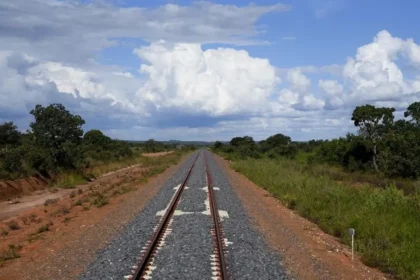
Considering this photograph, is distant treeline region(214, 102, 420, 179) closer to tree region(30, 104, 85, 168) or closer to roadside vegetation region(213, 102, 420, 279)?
roadside vegetation region(213, 102, 420, 279)

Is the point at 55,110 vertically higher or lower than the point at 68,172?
higher

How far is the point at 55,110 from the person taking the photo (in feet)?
115

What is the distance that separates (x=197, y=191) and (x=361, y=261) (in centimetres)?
1234

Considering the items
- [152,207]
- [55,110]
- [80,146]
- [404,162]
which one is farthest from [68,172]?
[404,162]

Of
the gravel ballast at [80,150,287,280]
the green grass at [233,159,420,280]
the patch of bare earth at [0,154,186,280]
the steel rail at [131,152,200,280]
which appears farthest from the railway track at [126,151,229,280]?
the green grass at [233,159,420,280]

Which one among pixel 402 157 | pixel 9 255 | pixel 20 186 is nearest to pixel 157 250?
pixel 9 255

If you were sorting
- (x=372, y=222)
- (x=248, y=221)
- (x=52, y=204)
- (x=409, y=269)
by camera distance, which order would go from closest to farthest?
(x=409, y=269)
(x=372, y=222)
(x=248, y=221)
(x=52, y=204)

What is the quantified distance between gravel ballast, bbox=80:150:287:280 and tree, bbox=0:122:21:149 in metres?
33.3

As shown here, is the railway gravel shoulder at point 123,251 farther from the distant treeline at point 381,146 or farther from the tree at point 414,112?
the tree at point 414,112

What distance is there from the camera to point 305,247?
35.9 feet

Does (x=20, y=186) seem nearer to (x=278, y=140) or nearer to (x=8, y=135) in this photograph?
(x=8, y=135)

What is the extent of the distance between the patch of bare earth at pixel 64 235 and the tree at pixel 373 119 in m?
34.2

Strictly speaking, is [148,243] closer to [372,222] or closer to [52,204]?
[372,222]

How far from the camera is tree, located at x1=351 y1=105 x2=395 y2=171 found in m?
48.1
